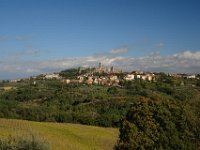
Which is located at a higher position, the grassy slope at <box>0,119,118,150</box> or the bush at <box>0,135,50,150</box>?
the bush at <box>0,135,50,150</box>

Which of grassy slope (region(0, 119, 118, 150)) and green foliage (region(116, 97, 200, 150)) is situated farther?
grassy slope (region(0, 119, 118, 150))

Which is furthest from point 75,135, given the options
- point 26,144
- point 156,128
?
point 26,144

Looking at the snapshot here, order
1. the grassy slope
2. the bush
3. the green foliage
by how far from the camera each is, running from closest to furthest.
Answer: the bush < the green foliage < the grassy slope

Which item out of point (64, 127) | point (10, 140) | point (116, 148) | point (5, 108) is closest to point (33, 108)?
point (5, 108)

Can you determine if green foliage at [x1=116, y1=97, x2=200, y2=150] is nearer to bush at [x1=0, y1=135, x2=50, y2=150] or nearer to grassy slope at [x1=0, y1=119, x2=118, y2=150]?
bush at [x1=0, y1=135, x2=50, y2=150]

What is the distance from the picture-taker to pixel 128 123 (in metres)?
29.8

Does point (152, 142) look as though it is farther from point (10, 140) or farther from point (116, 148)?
point (10, 140)

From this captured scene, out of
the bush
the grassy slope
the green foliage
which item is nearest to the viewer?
the bush

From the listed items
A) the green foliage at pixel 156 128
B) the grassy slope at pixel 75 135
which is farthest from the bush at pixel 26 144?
the grassy slope at pixel 75 135

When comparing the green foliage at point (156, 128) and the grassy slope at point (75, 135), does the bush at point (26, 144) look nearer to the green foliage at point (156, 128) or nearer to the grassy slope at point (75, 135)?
the green foliage at point (156, 128)

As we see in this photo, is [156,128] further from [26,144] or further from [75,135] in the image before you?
[75,135]

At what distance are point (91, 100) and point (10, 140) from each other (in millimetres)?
84042

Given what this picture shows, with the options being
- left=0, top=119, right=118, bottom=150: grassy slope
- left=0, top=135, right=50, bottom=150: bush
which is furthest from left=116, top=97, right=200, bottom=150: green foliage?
left=0, top=119, right=118, bottom=150: grassy slope

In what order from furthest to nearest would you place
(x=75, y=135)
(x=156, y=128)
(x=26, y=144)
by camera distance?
(x=75, y=135)
(x=156, y=128)
(x=26, y=144)
